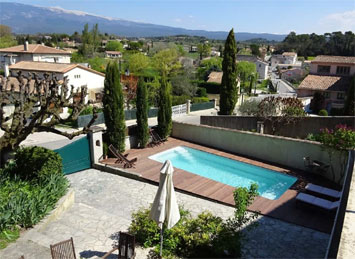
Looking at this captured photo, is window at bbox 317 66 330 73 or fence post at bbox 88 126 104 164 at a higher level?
window at bbox 317 66 330 73

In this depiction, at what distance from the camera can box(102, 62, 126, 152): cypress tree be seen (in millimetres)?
16109

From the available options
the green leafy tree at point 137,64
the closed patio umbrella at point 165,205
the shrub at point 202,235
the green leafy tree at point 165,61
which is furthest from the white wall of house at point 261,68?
the closed patio umbrella at point 165,205

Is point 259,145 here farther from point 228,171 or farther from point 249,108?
point 249,108

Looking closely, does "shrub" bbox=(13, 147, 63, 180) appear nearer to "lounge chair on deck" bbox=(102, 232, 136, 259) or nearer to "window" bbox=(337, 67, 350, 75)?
"lounge chair on deck" bbox=(102, 232, 136, 259)

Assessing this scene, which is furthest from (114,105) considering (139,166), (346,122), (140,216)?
(346,122)

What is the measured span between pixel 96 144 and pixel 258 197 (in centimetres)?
835

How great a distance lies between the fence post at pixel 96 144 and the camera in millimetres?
15323

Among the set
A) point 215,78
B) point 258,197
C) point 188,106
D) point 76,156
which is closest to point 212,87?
point 215,78

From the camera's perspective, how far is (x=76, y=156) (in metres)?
14.8

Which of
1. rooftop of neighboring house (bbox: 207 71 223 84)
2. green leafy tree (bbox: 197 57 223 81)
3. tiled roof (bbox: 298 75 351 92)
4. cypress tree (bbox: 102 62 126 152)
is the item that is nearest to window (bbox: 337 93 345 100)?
tiled roof (bbox: 298 75 351 92)

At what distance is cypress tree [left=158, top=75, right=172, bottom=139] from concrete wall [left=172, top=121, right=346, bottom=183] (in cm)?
134

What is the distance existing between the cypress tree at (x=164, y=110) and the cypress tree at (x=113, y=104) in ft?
10.9

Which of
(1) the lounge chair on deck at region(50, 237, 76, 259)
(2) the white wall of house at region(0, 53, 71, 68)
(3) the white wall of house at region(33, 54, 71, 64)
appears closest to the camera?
(1) the lounge chair on deck at region(50, 237, 76, 259)

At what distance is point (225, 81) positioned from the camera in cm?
2548
